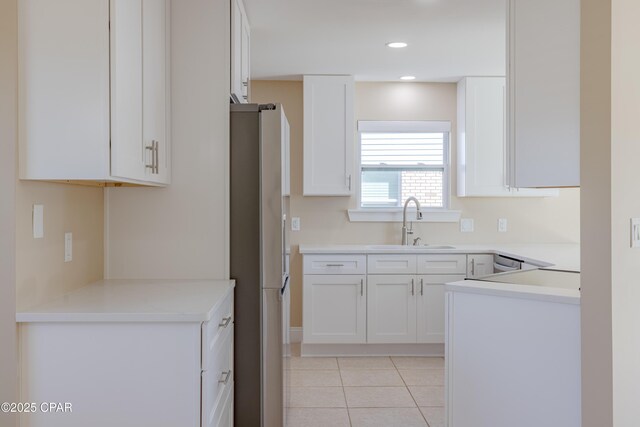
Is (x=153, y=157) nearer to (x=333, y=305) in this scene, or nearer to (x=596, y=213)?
(x=596, y=213)

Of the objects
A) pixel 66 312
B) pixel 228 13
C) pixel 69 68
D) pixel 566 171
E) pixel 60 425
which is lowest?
pixel 60 425

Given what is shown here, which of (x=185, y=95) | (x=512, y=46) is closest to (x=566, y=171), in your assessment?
(x=512, y=46)

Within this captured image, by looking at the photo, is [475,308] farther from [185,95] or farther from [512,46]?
[185,95]

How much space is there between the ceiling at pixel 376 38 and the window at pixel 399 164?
21.3 inches

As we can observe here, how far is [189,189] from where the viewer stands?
2807 mm

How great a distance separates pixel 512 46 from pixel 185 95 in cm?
158

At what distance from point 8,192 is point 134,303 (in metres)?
0.58

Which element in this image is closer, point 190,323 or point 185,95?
point 190,323

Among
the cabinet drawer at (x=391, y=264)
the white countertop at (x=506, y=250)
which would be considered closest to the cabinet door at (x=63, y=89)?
the white countertop at (x=506, y=250)

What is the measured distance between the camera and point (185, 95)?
2.80 meters

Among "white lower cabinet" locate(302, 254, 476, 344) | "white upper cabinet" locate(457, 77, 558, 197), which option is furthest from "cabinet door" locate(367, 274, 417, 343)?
"white upper cabinet" locate(457, 77, 558, 197)

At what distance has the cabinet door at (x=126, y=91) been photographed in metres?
1.97

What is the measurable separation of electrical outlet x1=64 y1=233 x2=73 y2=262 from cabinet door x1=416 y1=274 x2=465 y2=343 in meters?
2.93

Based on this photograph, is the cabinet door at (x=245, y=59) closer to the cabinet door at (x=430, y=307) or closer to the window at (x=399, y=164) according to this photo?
the window at (x=399, y=164)
